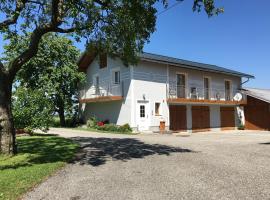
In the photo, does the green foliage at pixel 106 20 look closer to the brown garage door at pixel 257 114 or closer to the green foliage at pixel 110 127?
the green foliage at pixel 110 127

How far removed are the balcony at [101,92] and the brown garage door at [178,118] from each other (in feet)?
15.6

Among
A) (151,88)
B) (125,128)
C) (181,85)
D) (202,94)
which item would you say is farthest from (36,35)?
(202,94)

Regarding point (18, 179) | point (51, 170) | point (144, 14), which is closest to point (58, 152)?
point (51, 170)

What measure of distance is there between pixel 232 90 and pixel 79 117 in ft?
52.3

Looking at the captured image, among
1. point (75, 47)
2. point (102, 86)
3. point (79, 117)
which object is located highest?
point (75, 47)

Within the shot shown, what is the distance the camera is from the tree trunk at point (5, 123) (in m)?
10.3

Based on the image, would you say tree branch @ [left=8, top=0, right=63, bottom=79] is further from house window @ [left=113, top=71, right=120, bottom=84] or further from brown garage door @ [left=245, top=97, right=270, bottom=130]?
brown garage door @ [left=245, top=97, right=270, bottom=130]

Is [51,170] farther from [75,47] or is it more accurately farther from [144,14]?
[75,47]

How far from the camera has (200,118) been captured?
89.4 ft

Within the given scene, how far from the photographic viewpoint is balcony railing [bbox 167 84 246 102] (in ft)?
82.2

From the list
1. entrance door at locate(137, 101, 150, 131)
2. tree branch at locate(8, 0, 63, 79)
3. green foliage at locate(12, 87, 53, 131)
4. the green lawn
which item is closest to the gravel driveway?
the green lawn

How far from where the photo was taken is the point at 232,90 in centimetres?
3078

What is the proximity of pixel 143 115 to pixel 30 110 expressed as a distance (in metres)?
8.74

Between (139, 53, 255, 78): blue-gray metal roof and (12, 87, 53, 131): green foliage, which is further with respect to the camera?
(139, 53, 255, 78): blue-gray metal roof
